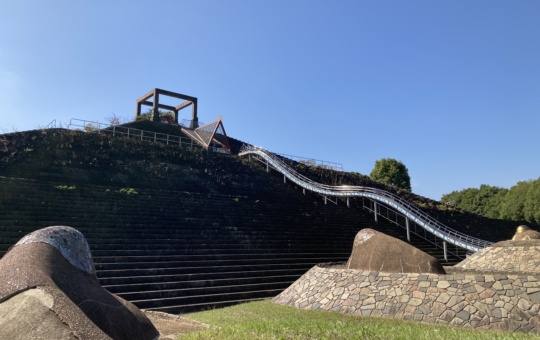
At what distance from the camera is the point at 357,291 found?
32.0 ft

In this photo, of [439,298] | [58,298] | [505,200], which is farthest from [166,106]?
[505,200]

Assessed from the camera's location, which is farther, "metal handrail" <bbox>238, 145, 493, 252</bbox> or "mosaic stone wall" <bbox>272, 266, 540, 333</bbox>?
"metal handrail" <bbox>238, 145, 493, 252</bbox>

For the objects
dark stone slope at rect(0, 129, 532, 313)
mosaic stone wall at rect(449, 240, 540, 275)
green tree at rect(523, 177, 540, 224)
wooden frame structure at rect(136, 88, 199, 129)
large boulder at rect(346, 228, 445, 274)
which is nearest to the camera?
large boulder at rect(346, 228, 445, 274)

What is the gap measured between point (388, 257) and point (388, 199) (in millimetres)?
13207

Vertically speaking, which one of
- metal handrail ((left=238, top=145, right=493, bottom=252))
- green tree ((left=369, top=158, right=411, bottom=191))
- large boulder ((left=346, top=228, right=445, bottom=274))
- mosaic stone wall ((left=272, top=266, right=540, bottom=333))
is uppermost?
green tree ((left=369, top=158, right=411, bottom=191))

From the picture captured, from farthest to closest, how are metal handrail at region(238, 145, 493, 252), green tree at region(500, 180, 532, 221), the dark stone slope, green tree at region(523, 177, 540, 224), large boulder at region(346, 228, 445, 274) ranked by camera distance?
green tree at region(500, 180, 532, 221) → green tree at region(523, 177, 540, 224) → metal handrail at region(238, 145, 493, 252) → the dark stone slope → large boulder at region(346, 228, 445, 274)

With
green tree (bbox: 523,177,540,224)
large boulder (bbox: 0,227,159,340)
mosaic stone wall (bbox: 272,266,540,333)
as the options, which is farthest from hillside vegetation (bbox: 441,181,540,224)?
large boulder (bbox: 0,227,159,340)

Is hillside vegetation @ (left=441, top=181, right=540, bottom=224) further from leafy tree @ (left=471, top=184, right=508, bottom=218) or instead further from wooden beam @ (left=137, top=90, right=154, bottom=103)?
wooden beam @ (left=137, top=90, right=154, bottom=103)

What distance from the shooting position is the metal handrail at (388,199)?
19.9 metres

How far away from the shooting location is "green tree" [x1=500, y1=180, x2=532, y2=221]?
4169 cm

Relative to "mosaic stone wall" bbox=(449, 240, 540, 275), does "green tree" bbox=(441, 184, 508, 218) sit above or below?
above

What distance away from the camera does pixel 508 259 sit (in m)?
13.2

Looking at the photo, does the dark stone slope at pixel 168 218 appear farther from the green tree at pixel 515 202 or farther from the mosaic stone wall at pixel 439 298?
the green tree at pixel 515 202

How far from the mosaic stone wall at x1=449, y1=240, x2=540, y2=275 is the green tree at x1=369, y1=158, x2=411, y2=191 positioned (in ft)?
118
